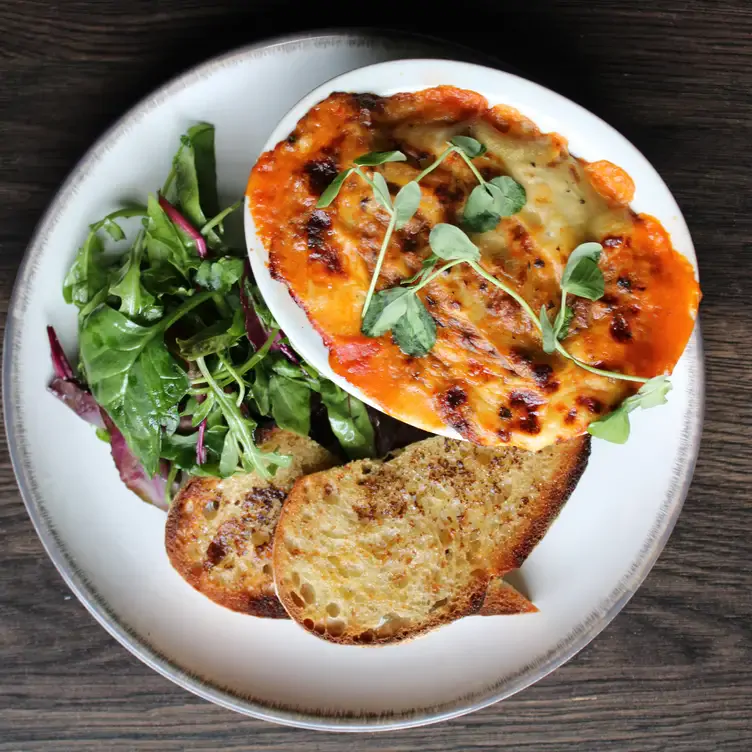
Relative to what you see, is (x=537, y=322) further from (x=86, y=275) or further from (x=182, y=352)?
(x=86, y=275)

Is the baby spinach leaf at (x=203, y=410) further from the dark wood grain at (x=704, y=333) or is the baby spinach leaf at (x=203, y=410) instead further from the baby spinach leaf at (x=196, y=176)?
the dark wood grain at (x=704, y=333)

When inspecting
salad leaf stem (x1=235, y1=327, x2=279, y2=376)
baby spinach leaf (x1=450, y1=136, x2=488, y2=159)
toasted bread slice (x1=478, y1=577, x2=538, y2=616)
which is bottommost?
toasted bread slice (x1=478, y1=577, x2=538, y2=616)

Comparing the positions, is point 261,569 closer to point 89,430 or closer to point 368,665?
point 368,665

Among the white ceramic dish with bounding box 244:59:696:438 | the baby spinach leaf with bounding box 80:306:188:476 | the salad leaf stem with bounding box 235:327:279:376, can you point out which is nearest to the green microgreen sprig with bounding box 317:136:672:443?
the white ceramic dish with bounding box 244:59:696:438

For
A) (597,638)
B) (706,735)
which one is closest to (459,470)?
(597,638)

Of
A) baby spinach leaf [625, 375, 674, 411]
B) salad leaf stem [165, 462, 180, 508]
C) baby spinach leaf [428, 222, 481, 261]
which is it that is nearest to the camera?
baby spinach leaf [428, 222, 481, 261]

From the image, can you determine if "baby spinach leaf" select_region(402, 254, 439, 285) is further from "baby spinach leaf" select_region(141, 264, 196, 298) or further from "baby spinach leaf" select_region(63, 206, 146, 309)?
"baby spinach leaf" select_region(63, 206, 146, 309)
